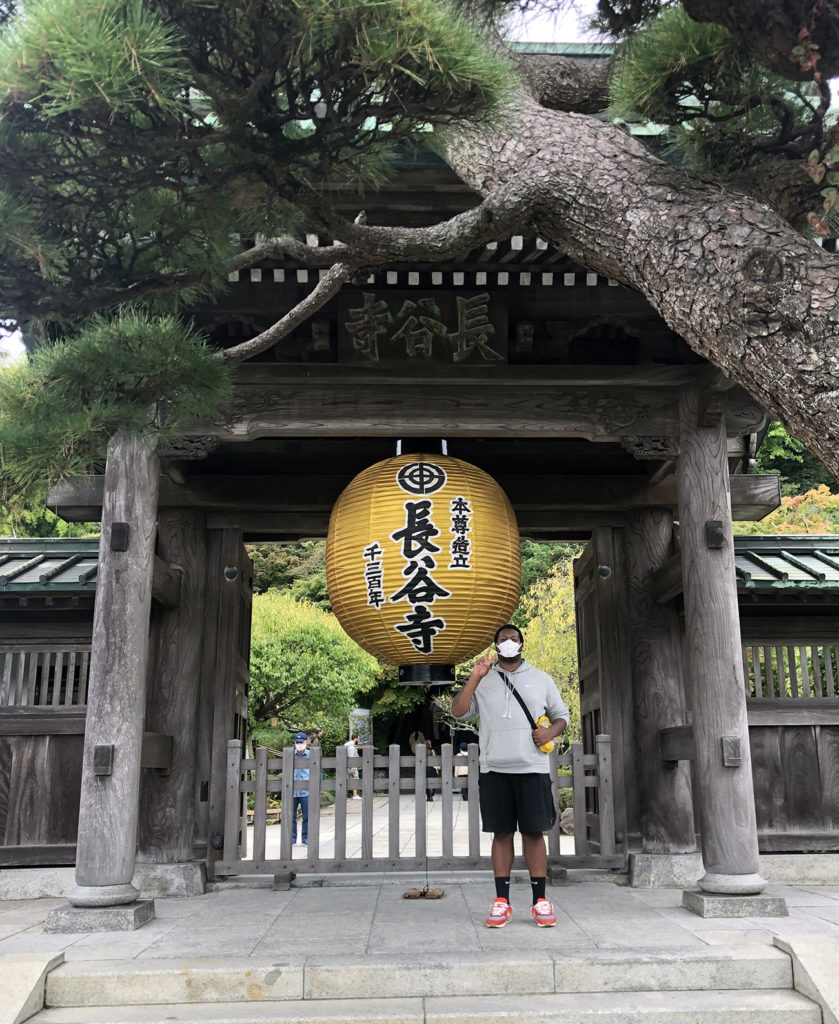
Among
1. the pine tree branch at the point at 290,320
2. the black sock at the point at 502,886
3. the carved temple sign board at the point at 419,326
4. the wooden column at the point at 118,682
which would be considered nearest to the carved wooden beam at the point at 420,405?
the carved temple sign board at the point at 419,326

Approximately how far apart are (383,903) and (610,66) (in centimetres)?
555

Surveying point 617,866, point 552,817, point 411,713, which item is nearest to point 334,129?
point 552,817

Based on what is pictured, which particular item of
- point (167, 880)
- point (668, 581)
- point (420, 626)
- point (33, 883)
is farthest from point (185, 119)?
point (33, 883)

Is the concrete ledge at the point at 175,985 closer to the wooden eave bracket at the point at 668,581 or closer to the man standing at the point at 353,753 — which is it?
the man standing at the point at 353,753

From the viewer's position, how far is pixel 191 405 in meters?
4.12

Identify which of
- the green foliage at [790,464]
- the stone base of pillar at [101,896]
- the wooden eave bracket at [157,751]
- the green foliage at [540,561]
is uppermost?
the green foliage at [790,464]

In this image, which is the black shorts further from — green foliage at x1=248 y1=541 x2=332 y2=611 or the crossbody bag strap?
green foliage at x1=248 y1=541 x2=332 y2=611

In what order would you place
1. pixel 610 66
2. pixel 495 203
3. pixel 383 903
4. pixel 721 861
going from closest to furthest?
pixel 495 203, pixel 610 66, pixel 721 861, pixel 383 903

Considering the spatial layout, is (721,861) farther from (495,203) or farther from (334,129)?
(334,129)

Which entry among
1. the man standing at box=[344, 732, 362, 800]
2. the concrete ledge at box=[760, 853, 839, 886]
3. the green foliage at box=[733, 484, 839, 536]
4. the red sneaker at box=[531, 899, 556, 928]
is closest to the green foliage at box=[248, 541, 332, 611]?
the man standing at box=[344, 732, 362, 800]

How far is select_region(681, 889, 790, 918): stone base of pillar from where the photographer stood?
549 centimetres

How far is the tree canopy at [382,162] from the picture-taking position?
288cm

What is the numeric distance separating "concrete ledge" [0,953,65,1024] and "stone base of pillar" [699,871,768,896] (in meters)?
3.91

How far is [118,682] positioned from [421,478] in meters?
2.43
